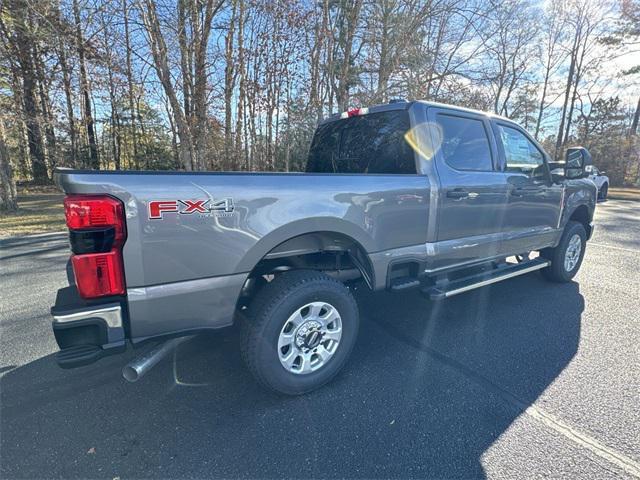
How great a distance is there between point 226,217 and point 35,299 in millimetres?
3626

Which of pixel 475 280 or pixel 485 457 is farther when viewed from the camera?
pixel 475 280

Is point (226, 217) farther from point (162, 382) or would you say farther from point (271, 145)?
point (271, 145)

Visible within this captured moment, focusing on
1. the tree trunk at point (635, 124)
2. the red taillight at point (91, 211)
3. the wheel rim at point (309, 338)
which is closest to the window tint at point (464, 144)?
the wheel rim at point (309, 338)

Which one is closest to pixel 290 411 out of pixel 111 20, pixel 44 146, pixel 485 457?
pixel 485 457

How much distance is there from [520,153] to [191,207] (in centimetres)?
375

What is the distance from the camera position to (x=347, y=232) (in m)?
2.62

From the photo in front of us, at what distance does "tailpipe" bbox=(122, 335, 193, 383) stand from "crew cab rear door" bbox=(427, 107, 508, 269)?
2351 mm

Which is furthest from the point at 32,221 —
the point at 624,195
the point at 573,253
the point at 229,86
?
the point at 624,195

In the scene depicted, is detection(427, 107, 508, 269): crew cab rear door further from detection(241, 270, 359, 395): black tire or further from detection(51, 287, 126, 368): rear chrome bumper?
detection(51, 287, 126, 368): rear chrome bumper

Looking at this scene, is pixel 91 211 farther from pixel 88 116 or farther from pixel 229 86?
pixel 88 116

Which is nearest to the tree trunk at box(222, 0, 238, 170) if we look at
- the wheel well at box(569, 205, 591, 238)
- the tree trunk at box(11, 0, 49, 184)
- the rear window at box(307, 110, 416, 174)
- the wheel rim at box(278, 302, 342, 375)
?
the tree trunk at box(11, 0, 49, 184)

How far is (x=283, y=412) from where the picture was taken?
2.35 meters

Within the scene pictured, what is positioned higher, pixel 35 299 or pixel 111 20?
pixel 111 20

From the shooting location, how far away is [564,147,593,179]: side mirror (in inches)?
161
